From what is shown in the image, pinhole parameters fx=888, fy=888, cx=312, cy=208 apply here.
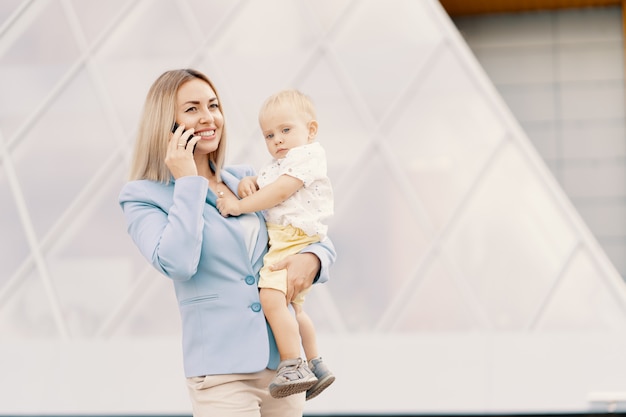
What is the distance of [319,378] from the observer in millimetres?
2740

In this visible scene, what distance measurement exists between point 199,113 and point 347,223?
4332mm

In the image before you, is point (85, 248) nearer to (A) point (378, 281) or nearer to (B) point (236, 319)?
(A) point (378, 281)

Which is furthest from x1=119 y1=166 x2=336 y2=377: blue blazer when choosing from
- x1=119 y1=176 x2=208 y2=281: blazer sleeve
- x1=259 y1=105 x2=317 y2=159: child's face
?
x1=259 y1=105 x2=317 y2=159: child's face

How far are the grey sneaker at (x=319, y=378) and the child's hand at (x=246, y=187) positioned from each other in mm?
571

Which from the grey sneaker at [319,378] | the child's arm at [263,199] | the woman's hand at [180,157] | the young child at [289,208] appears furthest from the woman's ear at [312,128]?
the grey sneaker at [319,378]

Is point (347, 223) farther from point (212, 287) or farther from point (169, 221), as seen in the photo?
point (169, 221)

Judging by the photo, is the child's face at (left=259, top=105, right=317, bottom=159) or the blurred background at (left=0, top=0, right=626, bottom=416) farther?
the blurred background at (left=0, top=0, right=626, bottom=416)

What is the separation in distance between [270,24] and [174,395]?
313 centimetres

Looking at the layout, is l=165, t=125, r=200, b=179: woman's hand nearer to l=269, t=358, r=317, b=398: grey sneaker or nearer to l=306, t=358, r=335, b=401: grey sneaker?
l=269, t=358, r=317, b=398: grey sneaker

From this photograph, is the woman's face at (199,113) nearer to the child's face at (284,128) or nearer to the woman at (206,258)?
the woman at (206,258)

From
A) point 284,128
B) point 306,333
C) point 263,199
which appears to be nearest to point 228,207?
point 263,199

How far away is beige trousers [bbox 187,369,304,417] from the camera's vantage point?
2496 millimetres

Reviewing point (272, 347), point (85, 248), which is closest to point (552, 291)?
point (85, 248)

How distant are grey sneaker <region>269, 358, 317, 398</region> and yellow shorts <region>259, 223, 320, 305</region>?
21cm
